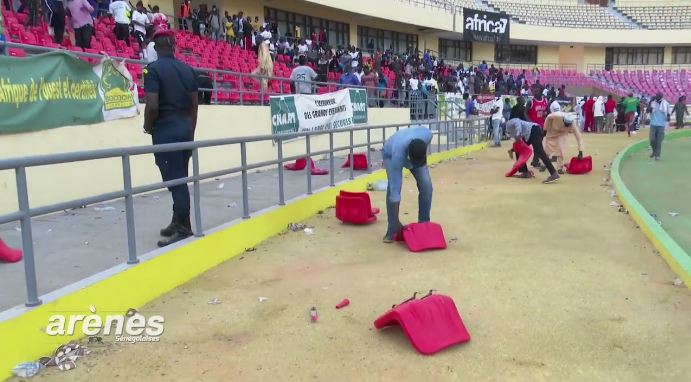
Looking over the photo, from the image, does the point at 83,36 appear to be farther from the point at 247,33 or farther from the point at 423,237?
the point at 247,33

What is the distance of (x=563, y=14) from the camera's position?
4891 centimetres

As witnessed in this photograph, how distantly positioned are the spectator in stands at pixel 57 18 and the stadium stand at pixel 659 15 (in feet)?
166

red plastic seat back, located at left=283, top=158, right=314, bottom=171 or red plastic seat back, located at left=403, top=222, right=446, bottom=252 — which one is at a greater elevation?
red plastic seat back, located at left=283, top=158, right=314, bottom=171

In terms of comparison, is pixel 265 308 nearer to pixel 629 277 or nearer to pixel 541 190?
pixel 629 277

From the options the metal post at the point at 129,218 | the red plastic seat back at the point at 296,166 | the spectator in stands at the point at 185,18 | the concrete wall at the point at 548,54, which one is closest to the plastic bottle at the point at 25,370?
the metal post at the point at 129,218

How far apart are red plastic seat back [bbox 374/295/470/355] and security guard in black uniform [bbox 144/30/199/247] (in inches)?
89.6

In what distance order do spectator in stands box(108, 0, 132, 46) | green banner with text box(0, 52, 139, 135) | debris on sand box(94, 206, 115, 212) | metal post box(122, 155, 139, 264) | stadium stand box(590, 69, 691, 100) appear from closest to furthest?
metal post box(122, 155, 139, 264) < debris on sand box(94, 206, 115, 212) < green banner with text box(0, 52, 139, 135) < spectator in stands box(108, 0, 132, 46) < stadium stand box(590, 69, 691, 100)

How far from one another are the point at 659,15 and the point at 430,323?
56.1 m

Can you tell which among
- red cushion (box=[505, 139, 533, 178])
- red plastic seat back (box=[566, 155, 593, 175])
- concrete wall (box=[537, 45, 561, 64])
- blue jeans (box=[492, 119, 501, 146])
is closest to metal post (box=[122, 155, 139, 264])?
red cushion (box=[505, 139, 533, 178])

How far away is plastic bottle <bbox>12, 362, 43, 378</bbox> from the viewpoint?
3.16 meters

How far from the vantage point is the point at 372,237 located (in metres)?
6.47

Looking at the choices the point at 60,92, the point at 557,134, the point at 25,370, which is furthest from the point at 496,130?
the point at 25,370

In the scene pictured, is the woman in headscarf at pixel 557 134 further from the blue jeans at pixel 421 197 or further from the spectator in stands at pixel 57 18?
the spectator in stands at pixel 57 18

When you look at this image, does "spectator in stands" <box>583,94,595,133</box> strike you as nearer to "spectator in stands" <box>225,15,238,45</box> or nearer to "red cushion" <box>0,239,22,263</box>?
"spectator in stands" <box>225,15,238,45</box>
